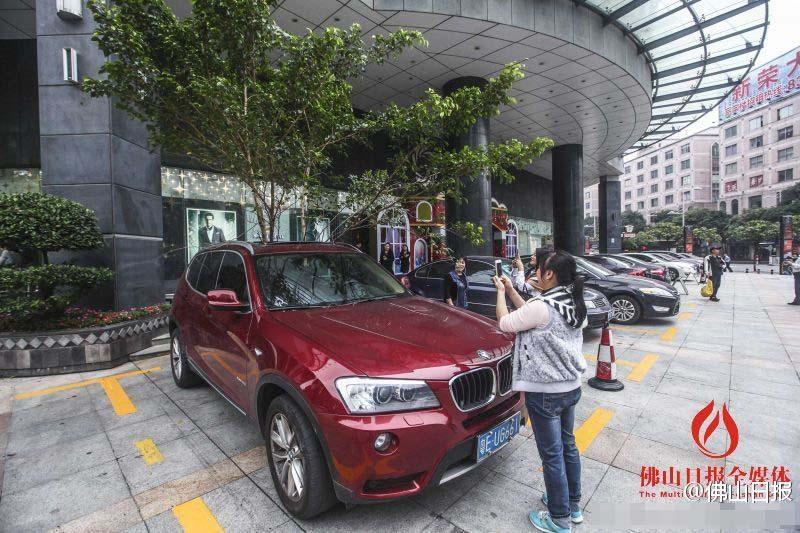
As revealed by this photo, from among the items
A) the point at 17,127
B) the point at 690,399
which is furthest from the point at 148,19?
the point at 17,127

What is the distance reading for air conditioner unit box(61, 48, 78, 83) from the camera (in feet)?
20.6

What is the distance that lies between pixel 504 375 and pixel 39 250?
21.5 feet

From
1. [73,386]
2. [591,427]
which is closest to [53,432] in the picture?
[73,386]

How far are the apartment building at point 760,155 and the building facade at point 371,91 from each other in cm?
4467

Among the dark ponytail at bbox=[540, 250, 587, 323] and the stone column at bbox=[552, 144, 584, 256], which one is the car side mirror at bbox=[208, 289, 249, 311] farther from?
the stone column at bbox=[552, 144, 584, 256]

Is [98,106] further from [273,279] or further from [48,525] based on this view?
[48,525]

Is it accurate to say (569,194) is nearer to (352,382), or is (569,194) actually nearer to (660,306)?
(660,306)

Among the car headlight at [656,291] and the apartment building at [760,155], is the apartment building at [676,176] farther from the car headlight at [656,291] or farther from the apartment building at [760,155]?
the car headlight at [656,291]

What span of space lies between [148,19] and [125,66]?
61cm

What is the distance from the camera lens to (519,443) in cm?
312

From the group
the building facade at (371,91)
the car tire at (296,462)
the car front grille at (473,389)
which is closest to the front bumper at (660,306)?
the building facade at (371,91)

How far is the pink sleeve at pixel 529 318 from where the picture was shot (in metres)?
2.04

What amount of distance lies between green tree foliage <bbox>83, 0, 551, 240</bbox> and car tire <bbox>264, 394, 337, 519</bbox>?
341 cm

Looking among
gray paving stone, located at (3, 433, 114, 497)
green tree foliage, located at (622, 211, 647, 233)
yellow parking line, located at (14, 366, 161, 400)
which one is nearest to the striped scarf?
gray paving stone, located at (3, 433, 114, 497)
